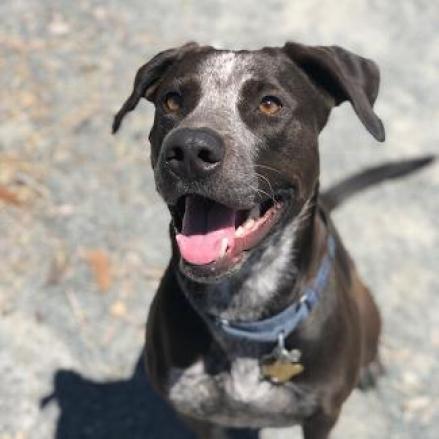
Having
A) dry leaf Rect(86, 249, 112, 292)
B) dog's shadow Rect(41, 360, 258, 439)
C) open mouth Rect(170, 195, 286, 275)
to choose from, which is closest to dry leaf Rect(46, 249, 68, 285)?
dry leaf Rect(86, 249, 112, 292)

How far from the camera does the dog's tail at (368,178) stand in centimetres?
497

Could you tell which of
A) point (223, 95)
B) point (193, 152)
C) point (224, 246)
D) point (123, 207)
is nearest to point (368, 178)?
point (123, 207)

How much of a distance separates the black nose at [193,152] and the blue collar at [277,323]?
2.81 ft

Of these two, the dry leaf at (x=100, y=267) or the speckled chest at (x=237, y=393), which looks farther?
the dry leaf at (x=100, y=267)

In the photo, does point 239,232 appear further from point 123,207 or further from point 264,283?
point 123,207

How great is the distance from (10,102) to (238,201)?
150 inches

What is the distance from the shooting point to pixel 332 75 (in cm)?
317

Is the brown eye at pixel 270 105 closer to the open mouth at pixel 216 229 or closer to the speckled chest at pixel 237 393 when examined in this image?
the open mouth at pixel 216 229

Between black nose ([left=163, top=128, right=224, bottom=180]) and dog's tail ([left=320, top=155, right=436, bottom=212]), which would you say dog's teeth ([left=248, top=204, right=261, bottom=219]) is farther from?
dog's tail ([left=320, top=155, right=436, bottom=212])

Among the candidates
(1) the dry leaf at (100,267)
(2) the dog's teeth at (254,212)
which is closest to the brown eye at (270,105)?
(2) the dog's teeth at (254,212)

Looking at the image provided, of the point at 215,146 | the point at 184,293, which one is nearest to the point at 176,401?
the point at 184,293

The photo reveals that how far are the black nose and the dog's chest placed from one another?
1079mm

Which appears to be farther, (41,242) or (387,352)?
(41,242)

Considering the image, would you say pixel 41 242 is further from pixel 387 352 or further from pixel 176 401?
pixel 387 352
